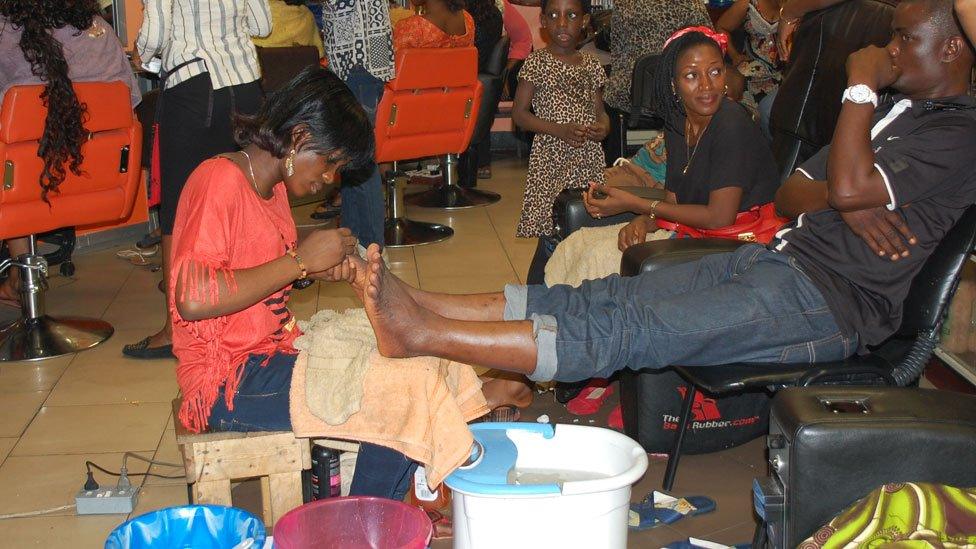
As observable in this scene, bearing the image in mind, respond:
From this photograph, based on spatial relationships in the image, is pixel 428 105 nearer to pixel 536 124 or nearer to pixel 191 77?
pixel 536 124

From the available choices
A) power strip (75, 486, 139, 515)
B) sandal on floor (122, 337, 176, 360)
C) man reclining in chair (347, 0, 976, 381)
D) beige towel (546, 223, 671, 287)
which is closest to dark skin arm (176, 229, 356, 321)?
man reclining in chair (347, 0, 976, 381)

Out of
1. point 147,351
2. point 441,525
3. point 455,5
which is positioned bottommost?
point 147,351

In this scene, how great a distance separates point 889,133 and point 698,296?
2.09ft

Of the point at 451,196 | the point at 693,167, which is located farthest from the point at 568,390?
the point at 451,196

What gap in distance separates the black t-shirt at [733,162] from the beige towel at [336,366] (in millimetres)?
1221

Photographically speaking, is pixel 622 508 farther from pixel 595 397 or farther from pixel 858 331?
pixel 595 397

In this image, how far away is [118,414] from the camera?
3238 millimetres

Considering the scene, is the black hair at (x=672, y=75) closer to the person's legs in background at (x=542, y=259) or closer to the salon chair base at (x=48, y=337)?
the person's legs in background at (x=542, y=259)

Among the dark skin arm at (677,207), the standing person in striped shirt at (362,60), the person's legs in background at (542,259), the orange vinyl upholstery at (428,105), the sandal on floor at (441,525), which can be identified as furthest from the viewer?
the orange vinyl upholstery at (428,105)

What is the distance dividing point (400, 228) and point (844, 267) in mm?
3240

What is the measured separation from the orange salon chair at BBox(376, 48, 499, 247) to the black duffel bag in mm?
2260

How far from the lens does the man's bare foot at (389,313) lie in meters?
2.10

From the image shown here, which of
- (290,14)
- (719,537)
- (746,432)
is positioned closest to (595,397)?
(746,432)

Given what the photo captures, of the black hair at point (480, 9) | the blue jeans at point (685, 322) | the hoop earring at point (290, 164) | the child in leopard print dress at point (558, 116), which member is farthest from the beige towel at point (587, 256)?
the black hair at point (480, 9)
